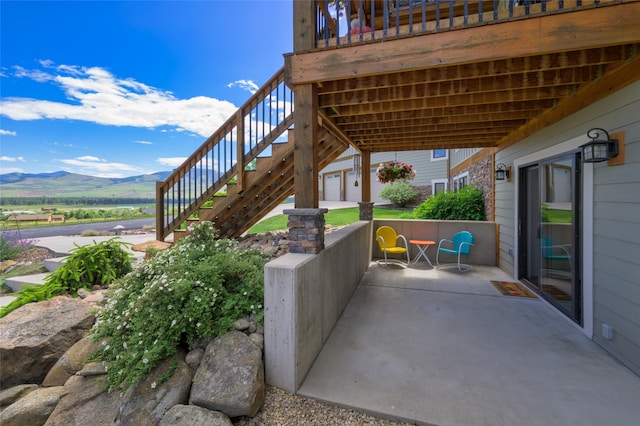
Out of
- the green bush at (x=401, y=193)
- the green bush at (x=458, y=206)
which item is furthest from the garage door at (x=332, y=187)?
the green bush at (x=458, y=206)

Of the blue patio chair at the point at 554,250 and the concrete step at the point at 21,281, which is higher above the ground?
the blue patio chair at the point at 554,250

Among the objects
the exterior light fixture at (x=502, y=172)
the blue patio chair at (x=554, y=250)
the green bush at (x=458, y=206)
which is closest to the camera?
the blue patio chair at (x=554, y=250)

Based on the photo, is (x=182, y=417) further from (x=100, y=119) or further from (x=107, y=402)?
(x=100, y=119)

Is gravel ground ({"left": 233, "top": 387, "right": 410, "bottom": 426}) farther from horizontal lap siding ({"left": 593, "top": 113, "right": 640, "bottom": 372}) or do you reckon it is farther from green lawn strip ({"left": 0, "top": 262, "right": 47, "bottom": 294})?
green lawn strip ({"left": 0, "top": 262, "right": 47, "bottom": 294})

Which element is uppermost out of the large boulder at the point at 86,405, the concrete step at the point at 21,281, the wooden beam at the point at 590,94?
the wooden beam at the point at 590,94

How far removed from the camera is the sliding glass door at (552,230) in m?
3.14

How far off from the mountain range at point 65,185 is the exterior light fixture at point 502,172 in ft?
21.2

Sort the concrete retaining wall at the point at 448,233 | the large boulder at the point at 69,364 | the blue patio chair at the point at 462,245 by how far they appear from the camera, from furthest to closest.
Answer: the concrete retaining wall at the point at 448,233 → the blue patio chair at the point at 462,245 → the large boulder at the point at 69,364

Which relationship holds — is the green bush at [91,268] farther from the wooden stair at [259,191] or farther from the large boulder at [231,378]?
the large boulder at [231,378]

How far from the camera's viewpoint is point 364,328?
3154 mm

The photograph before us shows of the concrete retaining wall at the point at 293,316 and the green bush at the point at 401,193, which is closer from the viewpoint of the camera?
the concrete retaining wall at the point at 293,316

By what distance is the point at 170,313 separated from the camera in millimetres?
2326

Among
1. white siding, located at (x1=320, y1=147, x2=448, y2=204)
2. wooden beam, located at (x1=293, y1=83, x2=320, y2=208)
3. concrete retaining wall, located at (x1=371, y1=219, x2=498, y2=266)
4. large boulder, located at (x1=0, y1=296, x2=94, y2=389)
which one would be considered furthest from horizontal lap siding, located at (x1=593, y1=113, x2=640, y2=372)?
white siding, located at (x1=320, y1=147, x2=448, y2=204)

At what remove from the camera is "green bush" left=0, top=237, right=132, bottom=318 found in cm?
348
